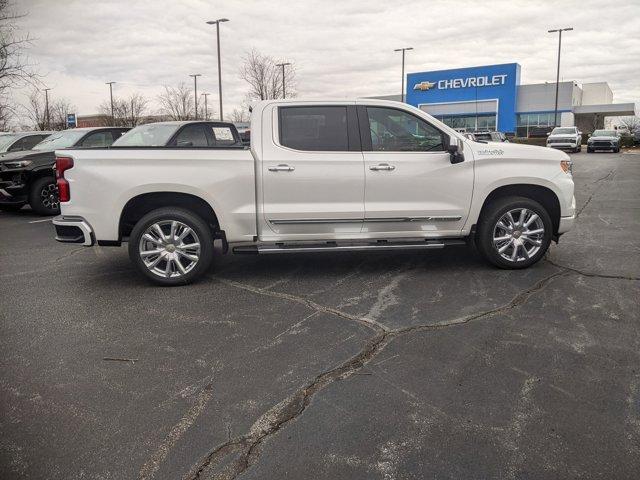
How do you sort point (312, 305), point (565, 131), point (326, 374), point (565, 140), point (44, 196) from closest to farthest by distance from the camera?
point (326, 374), point (312, 305), point (44, 196), point (565, 140), point (565, 131)

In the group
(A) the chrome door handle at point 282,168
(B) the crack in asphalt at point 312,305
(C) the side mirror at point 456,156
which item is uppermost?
(C) the side mirror at point 456,156

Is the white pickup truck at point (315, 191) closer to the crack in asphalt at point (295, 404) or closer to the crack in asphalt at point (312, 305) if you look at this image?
the crack in asphalt at point (312, 305)

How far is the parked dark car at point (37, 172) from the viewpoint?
37.2ft

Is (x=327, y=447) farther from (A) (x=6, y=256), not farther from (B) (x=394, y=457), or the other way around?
(A) (x=6, y=256)

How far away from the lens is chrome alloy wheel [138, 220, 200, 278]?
5.68 m

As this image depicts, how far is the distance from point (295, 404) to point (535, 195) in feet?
14.3

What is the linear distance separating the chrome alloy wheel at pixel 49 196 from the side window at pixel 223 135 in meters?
4.18

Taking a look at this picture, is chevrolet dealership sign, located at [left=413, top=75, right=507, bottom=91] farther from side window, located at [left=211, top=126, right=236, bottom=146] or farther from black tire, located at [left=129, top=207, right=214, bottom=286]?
black tire, located at [left=129, top=207, right=214, bottom=286]

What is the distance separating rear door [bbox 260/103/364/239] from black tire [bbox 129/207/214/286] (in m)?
0.63

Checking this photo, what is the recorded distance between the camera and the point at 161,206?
19.4ft

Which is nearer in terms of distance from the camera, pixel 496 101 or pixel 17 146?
pixel 17 146

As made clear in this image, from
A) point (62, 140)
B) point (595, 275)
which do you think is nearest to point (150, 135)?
point (62, 140)

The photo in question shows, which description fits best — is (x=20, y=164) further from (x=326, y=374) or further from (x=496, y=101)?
(x=496, y=101)

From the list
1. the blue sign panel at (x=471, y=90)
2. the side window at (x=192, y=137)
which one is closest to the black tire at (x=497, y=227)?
the side window at (x=192, y=137)
